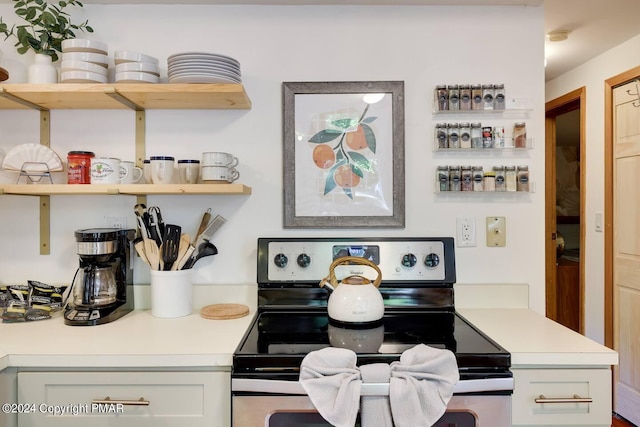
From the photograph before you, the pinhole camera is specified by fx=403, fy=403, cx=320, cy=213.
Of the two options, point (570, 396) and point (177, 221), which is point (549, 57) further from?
point (177, 221)

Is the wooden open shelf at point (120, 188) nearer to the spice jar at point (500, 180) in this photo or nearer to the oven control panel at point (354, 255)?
the oven control panel at point (354, 255)

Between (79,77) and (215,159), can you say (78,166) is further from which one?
(215,159)

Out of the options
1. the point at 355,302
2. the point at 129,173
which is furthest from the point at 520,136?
the point at 129,173

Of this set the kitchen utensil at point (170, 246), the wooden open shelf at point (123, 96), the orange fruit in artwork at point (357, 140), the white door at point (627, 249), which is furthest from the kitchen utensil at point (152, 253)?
the white door at point (627, 249)

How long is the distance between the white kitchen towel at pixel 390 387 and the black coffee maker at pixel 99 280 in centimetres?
81

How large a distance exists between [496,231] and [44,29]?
1.97 m

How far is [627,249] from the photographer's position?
238cm

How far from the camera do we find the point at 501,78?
1.66 m

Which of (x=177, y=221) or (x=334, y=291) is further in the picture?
(x=177, y=221)

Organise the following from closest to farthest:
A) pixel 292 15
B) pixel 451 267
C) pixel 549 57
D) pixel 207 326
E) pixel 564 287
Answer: pixel 207 326 < pixel 451 267 < pixel 292 15 < pixel 549 57 < pixel 564 287

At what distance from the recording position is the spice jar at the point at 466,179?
1622mm

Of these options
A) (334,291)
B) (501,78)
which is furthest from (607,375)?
(501,78)

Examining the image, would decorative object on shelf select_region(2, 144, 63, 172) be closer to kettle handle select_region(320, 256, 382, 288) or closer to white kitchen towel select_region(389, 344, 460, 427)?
kettle handle select_region(320, 256, 382, 288)

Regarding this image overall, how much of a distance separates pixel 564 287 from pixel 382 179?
8.22ft
